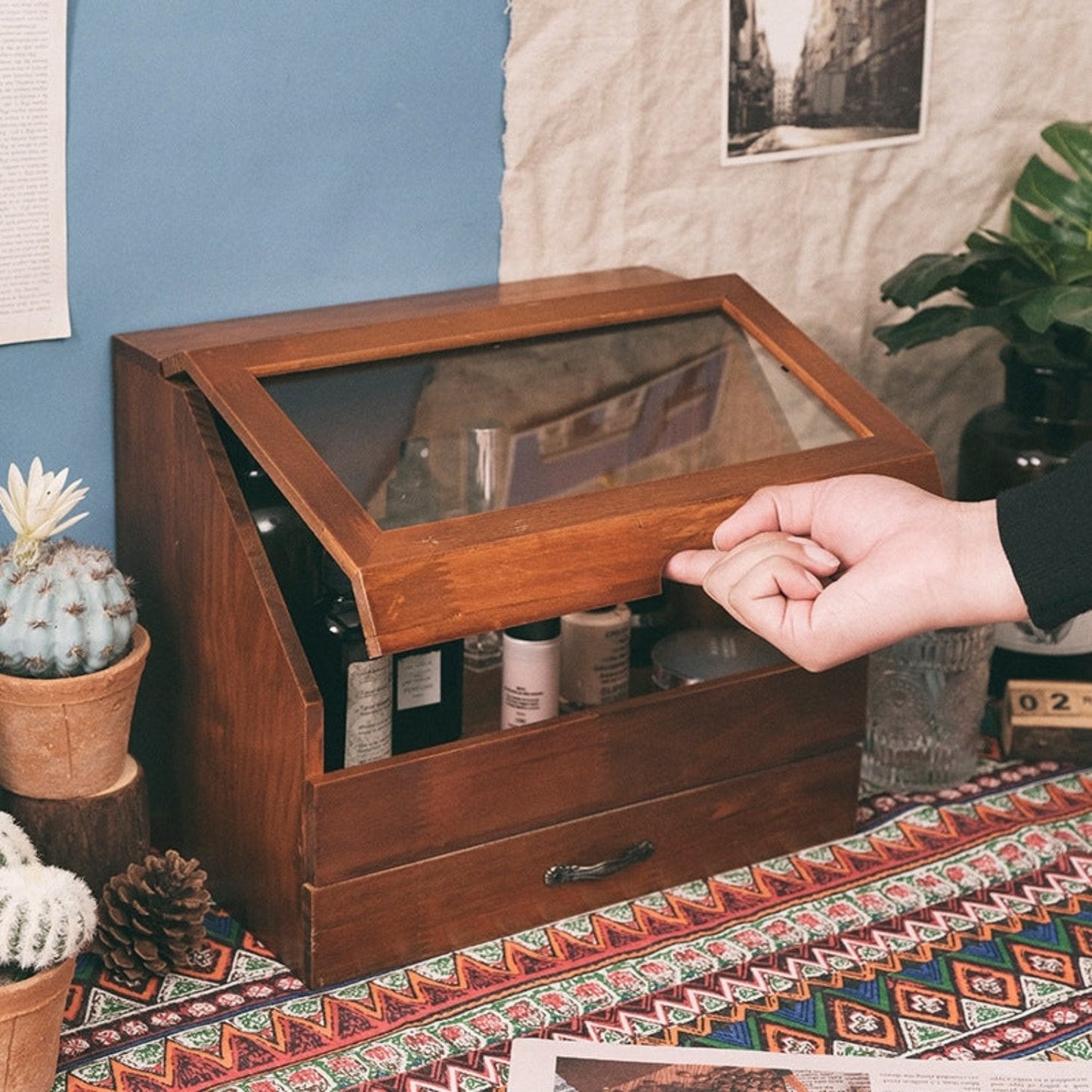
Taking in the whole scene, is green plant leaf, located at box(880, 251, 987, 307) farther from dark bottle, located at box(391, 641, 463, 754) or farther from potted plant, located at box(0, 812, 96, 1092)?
potted plant, located at box(0, 812, 96, 1092)

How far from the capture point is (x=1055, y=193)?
178cm

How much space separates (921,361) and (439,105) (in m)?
0.72

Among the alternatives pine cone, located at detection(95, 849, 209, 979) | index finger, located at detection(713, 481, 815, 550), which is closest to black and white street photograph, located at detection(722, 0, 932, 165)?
index finger, located at detection(713, 481, 815, 550)

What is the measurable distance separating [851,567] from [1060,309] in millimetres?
427

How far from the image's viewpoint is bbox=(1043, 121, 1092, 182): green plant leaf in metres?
1.77

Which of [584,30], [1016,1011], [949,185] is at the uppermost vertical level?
[584,30]

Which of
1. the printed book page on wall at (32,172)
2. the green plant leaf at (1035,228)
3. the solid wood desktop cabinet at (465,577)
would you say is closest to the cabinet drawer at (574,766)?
the solid wood desktop cabinet at (465,577)

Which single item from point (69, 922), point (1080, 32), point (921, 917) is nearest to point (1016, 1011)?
point (921, 917)

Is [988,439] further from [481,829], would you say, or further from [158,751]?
[158,751]

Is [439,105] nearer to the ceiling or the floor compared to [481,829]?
nearer to the ceiling

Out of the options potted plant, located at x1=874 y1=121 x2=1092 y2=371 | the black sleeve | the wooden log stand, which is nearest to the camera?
the black sleeve

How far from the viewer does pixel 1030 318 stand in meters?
1.61

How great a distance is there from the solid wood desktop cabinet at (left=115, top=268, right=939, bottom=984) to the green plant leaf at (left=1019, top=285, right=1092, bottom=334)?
21cm

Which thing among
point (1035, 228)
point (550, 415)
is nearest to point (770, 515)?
point (550, 415)
